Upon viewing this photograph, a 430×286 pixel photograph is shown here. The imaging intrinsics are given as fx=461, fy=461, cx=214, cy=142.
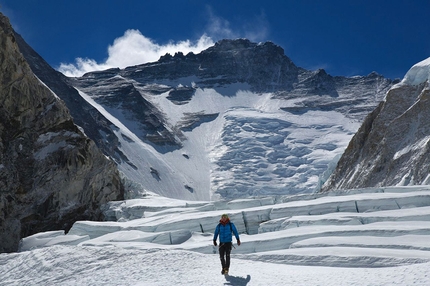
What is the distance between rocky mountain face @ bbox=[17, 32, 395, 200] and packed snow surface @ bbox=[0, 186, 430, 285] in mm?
75136

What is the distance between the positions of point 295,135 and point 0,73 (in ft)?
369

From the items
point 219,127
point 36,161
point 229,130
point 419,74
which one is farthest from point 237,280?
point 219,127

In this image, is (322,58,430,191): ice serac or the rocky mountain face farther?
the rocky mountain face

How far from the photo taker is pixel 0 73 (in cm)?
3231

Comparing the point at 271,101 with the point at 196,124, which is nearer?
the point at 196,124

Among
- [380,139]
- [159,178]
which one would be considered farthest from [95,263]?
[159,178]

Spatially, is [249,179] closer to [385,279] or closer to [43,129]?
[43,129]

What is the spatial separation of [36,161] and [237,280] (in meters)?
24.6

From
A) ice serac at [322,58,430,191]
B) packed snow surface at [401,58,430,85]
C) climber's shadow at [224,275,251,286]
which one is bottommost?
climber's shadow at [224,275,251,286]

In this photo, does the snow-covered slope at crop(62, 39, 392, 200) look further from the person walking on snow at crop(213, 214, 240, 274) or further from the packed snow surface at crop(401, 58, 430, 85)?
the person walking on snow at crop(213, 214, 240, 274)

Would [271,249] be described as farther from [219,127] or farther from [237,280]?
[219,127]

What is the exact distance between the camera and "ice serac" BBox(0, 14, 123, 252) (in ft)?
102

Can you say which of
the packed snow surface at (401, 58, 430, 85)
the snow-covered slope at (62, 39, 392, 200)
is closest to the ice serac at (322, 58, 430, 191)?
the packed snow surface at (401, 58, 430, 85)

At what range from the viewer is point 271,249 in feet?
56.4
